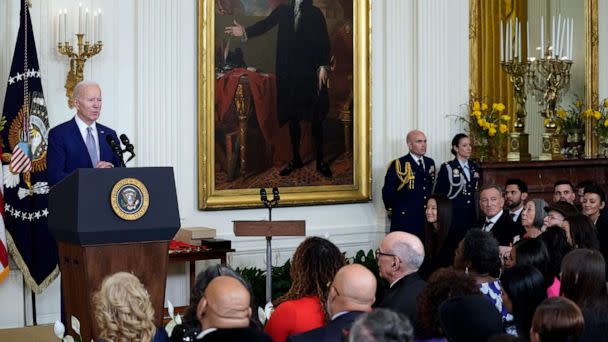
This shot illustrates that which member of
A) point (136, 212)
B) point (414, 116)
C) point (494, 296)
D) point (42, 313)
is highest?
point (414, 116)

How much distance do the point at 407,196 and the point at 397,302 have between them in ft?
20.3

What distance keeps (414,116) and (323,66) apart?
1334 millimetres

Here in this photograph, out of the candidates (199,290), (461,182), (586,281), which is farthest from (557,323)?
(461,182)

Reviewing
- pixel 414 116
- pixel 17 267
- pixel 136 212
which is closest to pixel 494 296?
pixel 136 212

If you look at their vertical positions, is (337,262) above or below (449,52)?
below

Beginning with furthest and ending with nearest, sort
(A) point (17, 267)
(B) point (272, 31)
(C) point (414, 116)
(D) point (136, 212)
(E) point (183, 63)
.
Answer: (C) point (414, 116)
(B) point (272, 31)
(E) point (183, 63)
(A) point (17, 267)
(D) point (136, 212)

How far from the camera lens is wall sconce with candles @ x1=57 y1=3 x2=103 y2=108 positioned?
350 inches


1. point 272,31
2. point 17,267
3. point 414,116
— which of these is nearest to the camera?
point 17,267

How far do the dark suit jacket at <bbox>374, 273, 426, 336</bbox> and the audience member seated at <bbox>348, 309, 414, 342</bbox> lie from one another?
1499 millimetres

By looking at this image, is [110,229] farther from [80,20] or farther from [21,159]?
[80,20]

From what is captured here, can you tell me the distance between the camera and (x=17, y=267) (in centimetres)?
855

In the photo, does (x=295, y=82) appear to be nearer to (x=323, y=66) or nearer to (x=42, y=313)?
(x=323, y=66)

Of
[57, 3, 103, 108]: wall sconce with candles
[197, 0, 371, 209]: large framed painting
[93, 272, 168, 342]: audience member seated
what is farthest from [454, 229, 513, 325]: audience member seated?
[197, 0, 371, 209]: large framed painting

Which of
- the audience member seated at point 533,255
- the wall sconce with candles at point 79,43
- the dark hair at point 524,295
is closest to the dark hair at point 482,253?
the audience member seated at point 533,255
